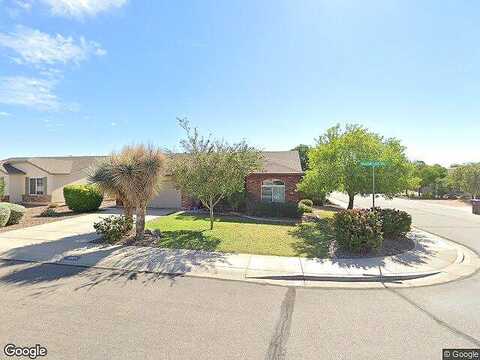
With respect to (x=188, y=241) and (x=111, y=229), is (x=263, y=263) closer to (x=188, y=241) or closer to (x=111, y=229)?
(x=188, y=241)

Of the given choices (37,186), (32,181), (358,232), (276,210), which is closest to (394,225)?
(358,232)

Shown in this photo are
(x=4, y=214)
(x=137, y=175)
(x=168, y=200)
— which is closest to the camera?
(x=137, y=175)

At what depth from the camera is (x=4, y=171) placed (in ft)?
76.5

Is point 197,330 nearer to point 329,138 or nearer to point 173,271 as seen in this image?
point 173,271

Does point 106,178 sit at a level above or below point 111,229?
above

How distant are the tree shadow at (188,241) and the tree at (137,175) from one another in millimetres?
1028

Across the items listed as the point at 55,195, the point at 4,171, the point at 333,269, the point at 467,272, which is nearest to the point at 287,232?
the point at 333,269

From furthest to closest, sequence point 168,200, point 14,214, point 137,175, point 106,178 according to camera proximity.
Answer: point 168,200, point 14,214, point 106,178, point 137,175

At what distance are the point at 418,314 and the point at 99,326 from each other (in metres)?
5.37

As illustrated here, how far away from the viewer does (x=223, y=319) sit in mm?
4598

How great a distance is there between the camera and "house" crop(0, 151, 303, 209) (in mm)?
17828

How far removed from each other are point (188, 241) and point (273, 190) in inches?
360

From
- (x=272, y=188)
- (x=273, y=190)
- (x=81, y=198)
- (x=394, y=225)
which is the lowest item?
(x=394, y=225)

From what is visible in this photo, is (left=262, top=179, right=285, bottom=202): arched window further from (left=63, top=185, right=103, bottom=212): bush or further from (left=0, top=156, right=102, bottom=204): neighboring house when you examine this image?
(left=0, top=156, right=102, bottom=204): neighboring house
